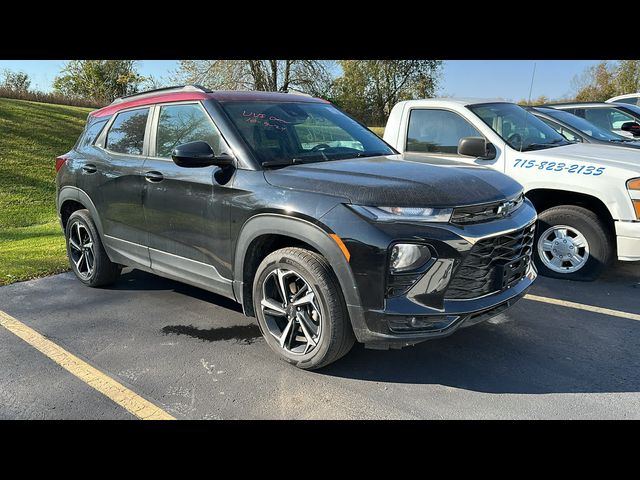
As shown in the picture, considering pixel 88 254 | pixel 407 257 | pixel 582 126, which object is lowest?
pixel 88 254

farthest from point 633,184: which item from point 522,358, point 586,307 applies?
point 522,358

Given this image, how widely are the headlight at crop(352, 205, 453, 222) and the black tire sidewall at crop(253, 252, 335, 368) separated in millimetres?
553

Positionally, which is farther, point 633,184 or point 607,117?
point 607,117

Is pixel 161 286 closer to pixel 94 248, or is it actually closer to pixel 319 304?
pixel 94 248

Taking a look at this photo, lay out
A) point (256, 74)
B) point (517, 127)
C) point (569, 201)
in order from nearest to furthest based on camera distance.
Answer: point (569, 201), point (517, 127), point (256, 74)

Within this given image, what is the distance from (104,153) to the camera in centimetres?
484

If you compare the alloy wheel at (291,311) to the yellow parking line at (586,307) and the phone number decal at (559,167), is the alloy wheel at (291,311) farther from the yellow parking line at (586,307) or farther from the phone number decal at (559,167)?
the phone number decal at (559,167)

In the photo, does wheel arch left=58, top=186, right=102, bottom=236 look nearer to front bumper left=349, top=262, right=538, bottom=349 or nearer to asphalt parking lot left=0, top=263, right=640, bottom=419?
asphalt parking lot left=0, top=263, right=640, bottom=419

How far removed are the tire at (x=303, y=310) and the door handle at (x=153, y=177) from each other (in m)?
1.24

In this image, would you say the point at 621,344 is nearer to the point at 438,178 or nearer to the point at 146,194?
the point at 438,178

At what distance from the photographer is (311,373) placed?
346 cm

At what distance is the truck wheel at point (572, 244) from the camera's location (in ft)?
16.9

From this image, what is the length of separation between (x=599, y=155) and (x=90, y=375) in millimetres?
5101
